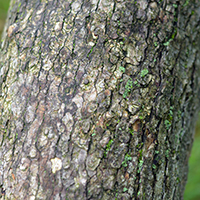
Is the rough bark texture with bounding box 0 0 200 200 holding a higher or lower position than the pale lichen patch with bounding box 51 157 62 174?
higher

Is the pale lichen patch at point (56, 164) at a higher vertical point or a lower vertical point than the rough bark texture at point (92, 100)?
lower

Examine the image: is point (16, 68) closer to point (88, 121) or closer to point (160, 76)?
point (88, 121)

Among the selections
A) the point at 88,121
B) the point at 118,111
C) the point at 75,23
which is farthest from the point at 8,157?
the point at 75,23

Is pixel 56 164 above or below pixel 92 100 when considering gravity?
below

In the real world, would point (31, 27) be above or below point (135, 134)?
above
